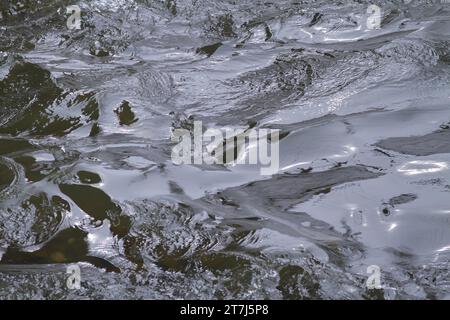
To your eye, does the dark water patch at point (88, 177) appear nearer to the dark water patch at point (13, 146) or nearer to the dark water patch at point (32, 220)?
the dark water patch at point (32, 220)

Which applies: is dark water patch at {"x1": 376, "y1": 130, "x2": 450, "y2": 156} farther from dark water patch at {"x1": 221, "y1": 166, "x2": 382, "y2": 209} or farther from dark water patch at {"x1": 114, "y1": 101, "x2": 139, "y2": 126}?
dark water patch at {"x1": 114, "y1": 101, "x2": 139, "y2": 126}

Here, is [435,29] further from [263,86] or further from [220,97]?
[220,97]

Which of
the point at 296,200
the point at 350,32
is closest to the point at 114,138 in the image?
the point at 296,200

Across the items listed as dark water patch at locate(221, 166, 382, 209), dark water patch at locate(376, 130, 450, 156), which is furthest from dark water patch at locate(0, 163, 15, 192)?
dark water patch at locate(376, 130, 450, 156)

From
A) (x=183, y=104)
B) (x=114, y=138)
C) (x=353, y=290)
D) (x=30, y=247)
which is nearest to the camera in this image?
(x=353, y=290)

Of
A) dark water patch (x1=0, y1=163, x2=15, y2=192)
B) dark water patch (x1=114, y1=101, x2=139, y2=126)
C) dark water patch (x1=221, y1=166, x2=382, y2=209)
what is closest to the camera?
dark water patch (x1=221, y1=166, x2=382, y2=209)

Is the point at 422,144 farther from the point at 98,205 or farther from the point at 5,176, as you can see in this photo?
the point at 5,176

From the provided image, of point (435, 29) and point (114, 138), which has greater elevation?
point (435, 29)

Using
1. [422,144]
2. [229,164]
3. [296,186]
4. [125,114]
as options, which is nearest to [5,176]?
[125,114]
